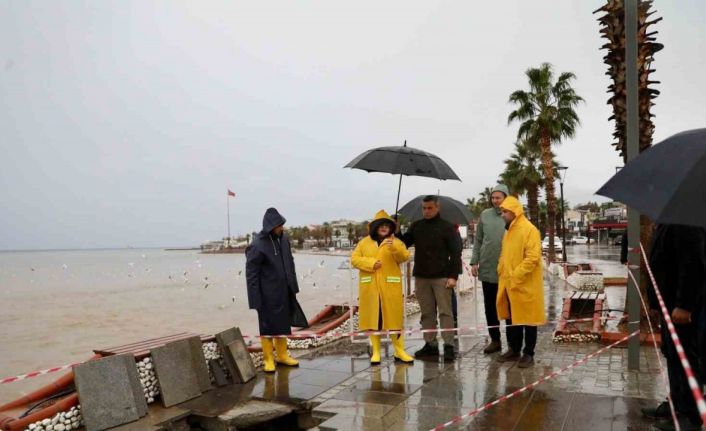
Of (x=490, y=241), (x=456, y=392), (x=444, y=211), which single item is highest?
(x=444, y=211)

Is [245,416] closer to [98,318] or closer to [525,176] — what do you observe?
[98,318]

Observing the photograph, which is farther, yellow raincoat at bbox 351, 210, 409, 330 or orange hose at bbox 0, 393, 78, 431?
yellow raincoat at bbox 351, 210, 409, 330

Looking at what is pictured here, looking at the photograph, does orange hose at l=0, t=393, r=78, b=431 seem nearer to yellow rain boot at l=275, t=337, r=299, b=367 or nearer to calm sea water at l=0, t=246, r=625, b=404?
yellow rain boot at l=275, t=337, r=299, b=367

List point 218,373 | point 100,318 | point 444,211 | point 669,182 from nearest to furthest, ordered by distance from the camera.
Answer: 1. point 669,182
2. point 218,373
3. point 444,211
4. point 100,318

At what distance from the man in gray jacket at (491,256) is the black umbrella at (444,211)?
3.26ft

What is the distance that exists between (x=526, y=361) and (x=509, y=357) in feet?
0.91

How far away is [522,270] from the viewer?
Result: 5559 millimetres

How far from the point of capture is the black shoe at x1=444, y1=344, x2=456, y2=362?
6098 millimetres

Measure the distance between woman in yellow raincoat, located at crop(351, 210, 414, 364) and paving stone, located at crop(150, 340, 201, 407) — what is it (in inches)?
80.4

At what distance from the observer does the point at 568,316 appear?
8711 millimetres

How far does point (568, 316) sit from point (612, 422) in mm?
5074

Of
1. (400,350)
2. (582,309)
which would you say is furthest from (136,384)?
(582,309)

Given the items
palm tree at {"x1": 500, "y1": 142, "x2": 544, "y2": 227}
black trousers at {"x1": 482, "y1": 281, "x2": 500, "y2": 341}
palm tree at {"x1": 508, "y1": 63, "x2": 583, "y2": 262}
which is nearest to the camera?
black trousers at {"x1": 482, "y1": 281, "x2": 500, "y2": 341}

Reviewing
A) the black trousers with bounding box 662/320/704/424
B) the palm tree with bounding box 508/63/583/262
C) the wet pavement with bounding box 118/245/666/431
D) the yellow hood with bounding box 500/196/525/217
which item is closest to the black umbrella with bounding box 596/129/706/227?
the black trousers with bounding box 662/320/704/424
